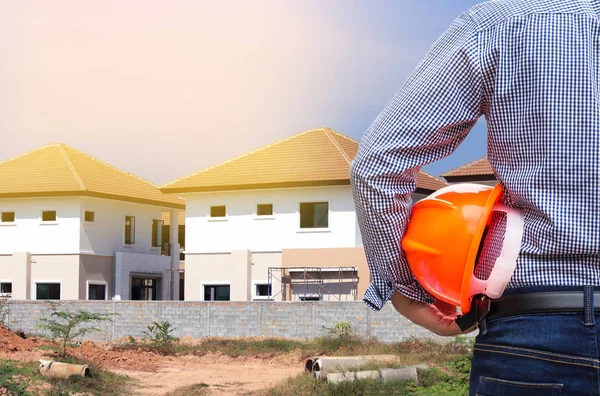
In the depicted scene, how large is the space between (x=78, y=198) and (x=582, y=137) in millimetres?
39975

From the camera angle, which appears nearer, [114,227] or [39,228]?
[39,228]

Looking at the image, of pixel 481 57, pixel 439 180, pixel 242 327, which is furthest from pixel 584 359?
pixel 439 180

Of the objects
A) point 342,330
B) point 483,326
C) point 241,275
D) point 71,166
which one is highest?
point 71,166

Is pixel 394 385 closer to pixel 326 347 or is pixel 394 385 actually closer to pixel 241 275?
pixel 326 347

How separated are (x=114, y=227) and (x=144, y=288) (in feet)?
11.7

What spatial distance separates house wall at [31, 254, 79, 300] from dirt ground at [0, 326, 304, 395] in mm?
15637

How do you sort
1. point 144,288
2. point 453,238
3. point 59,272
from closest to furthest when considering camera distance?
point 453,238
point 59,272
point 144,288

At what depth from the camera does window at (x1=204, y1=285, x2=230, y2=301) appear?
37.6m

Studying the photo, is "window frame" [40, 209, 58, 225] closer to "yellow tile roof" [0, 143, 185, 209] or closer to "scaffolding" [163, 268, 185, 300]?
"yellow tile roof" [0, 143, 185, 209]

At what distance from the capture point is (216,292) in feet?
124

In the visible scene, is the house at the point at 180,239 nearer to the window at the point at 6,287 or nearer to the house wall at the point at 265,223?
the window at the point at 6,287

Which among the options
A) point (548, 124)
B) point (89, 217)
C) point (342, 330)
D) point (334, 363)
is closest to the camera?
point (548, 124)

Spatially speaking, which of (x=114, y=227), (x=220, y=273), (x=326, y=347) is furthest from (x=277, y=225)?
(x=326, y=347)

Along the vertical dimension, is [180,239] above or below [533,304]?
above
